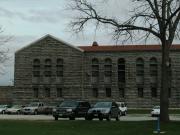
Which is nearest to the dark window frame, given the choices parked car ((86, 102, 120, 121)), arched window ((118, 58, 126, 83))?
arched window ((118, 58, 126, 83))

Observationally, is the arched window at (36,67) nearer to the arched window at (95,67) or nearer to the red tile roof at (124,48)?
the red tile roof at (124,48)

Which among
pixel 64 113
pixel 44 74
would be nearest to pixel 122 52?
pixel 44 74

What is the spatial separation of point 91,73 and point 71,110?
4689cm

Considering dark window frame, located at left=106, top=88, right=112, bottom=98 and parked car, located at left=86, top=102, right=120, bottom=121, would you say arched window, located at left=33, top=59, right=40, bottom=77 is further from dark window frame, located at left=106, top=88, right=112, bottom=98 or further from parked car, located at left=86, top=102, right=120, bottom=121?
parked car, located at left=86, top=102, right=120, bottom=121

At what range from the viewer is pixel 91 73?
90.6 m

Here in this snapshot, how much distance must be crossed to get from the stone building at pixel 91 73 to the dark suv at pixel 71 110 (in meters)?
43.8

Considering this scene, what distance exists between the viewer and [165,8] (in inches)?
1374

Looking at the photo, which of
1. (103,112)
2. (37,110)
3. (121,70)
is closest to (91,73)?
(121,70)

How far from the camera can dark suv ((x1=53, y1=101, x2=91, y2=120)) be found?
43531 millimetres

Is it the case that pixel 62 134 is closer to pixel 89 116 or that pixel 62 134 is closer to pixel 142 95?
pixel 89 116

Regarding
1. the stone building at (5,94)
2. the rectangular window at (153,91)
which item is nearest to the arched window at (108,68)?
the rectangular window at (153,91)

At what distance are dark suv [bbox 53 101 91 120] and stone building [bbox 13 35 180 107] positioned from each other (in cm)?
4375

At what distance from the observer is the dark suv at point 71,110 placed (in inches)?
1714

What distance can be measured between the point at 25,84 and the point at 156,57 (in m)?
23.8
